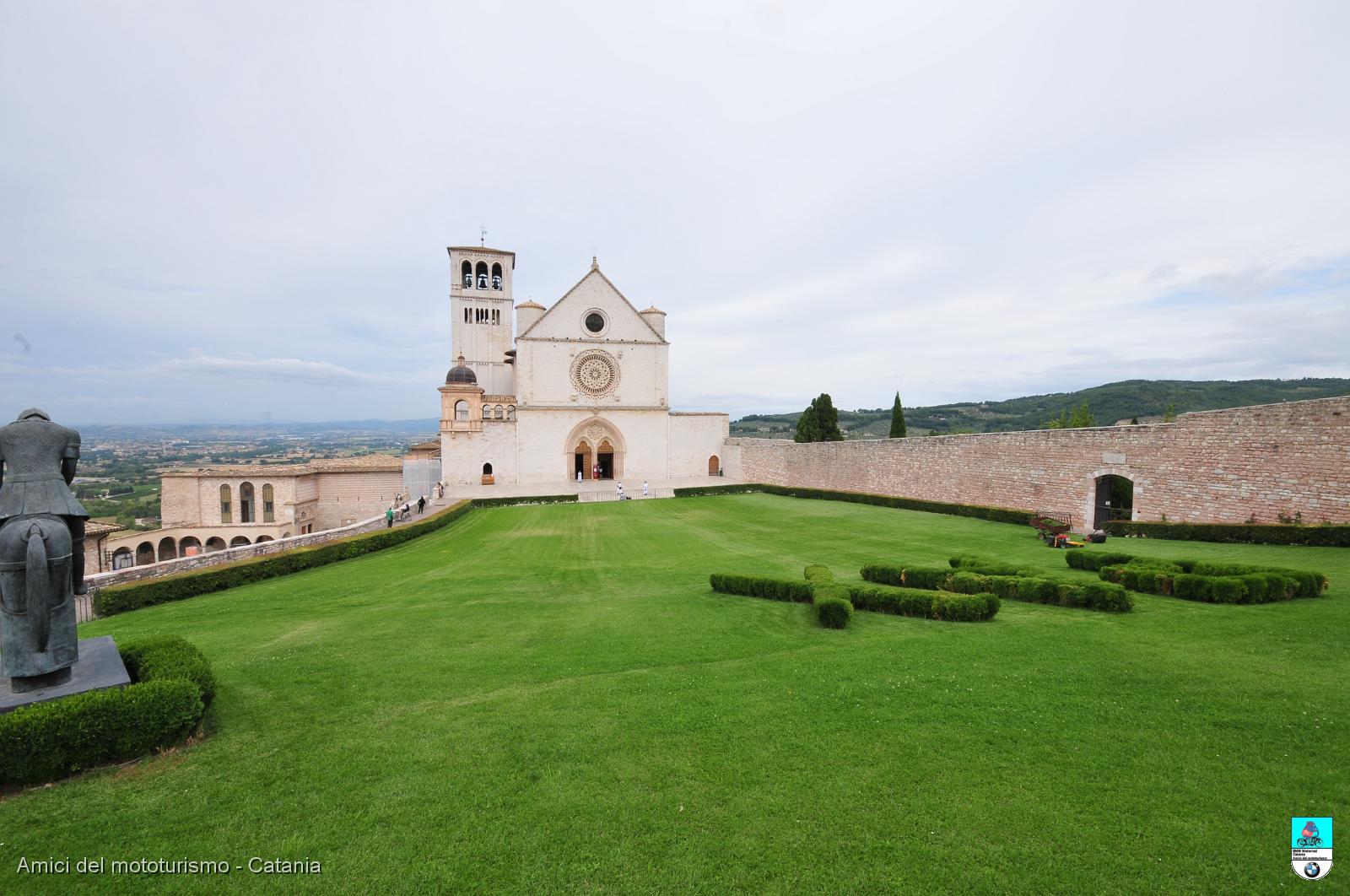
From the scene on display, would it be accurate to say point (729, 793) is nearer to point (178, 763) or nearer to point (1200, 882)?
point (1200, 882)

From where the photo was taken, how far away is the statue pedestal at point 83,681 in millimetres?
4672

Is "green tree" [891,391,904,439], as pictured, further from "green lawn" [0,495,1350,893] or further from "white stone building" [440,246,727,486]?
"green lawn" [0,495,1350,893]

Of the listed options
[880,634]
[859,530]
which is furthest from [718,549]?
[880,634]

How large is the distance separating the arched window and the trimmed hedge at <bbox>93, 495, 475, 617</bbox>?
18528 mm

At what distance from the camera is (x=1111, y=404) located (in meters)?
78.9

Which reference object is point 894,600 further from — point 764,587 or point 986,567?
point 986,567

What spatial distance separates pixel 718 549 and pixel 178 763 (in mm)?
13169

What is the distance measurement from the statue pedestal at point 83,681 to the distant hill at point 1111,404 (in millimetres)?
50533

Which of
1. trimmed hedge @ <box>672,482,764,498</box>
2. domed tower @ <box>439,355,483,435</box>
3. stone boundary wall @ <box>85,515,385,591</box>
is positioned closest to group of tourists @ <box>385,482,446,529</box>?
stone boundary wall @ <box>85,515,385,591</box>

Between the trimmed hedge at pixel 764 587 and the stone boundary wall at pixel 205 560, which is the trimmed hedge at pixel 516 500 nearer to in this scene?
the stone boundary wall at pixel 205 560

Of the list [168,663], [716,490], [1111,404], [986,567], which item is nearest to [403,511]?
[716,490]

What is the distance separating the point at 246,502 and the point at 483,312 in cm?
2318

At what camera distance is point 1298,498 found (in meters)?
13.2

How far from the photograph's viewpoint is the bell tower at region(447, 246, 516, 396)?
47.8 m
